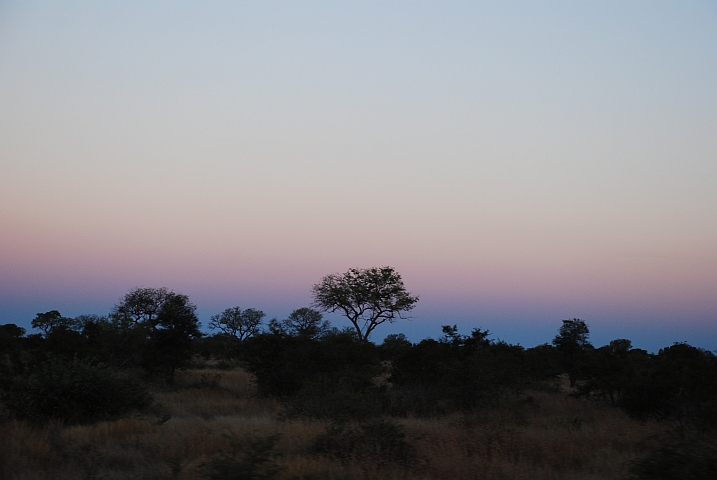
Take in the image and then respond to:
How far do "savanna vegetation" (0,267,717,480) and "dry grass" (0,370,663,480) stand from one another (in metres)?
0.05

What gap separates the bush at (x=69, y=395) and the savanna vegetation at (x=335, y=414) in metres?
0.03

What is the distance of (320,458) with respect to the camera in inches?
372

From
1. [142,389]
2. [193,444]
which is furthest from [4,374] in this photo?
[193,444]

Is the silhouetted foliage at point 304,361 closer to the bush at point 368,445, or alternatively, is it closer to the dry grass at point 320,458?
the dry grass at point 320,458

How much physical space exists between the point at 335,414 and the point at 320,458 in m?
4.54

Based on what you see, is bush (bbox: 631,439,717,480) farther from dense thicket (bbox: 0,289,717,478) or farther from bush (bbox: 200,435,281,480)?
bush (bbox: 200,435,281,480)

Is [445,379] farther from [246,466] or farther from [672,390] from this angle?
[246,466]

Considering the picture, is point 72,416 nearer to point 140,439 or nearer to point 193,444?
point 140,439

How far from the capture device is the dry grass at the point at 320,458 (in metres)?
8.89

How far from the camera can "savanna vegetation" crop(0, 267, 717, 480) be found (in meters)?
9.03

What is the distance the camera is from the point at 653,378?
1747 cm

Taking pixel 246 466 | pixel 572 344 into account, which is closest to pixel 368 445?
pixel 246 466

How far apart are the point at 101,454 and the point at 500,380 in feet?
43.1

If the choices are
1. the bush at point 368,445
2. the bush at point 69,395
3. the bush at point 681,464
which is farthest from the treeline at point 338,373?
the bush at point 681,464
